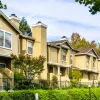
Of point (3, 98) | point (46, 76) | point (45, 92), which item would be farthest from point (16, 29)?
point (3, 98)

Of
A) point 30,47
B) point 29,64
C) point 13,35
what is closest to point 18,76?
point 29,64

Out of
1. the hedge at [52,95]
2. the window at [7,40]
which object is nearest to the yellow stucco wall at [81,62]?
the window at [7,40]

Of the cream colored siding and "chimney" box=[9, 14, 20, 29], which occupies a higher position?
"chimney" box=[9, 14, 20, 29]

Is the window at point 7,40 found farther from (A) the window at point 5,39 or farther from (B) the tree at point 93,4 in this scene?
(B) the tree at point 93,4

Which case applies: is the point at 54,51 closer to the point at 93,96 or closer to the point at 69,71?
the point at 69,71

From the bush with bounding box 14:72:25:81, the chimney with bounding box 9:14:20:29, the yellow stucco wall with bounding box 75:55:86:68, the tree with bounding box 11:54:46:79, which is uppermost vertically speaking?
the chimney with bounding box 9:14:20:29

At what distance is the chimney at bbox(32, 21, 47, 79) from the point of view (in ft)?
134

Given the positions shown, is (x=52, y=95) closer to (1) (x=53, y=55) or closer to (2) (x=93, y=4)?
(2) (x=93, y=4)

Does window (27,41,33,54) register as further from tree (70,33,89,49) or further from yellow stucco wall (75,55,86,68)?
tree (70,33,89,49)

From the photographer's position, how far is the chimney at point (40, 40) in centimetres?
4075

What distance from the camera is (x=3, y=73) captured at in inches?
1287

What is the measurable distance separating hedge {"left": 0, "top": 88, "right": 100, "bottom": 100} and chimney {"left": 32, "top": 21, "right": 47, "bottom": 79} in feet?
44.2

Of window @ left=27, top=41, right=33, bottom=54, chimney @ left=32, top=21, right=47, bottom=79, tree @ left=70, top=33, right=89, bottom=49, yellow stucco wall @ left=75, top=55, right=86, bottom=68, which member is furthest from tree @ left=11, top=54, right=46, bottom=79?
tree @ left=70, top=33, right=89, bottom=49

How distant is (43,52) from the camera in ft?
136
